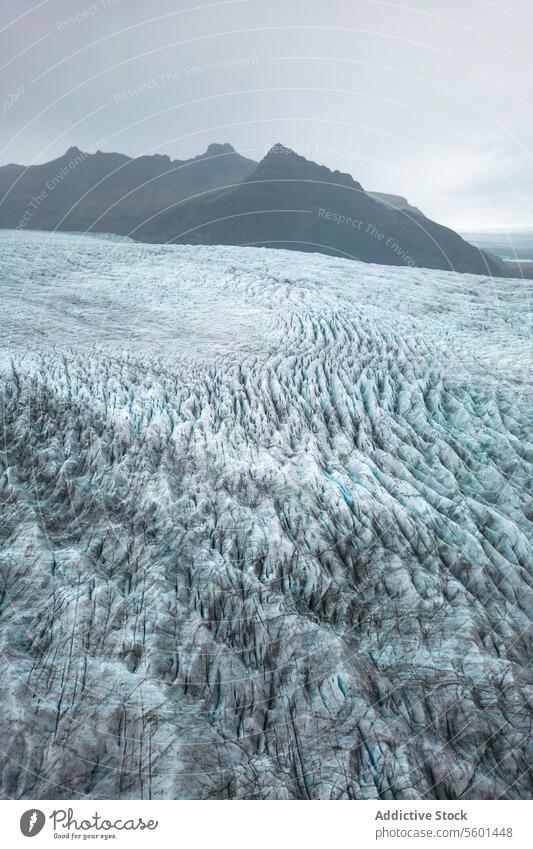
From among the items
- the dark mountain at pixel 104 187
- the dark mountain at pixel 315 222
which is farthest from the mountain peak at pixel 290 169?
the dark mountain at pixel 104 187

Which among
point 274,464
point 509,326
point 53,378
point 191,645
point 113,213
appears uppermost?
point 113,213

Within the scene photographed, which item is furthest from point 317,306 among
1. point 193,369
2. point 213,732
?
point 213,732

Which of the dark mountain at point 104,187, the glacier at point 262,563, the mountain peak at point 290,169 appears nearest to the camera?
the glacier at point 262,563

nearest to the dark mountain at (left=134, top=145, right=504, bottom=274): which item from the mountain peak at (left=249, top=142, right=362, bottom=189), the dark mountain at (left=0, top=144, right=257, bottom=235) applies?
the mountain peak at (left=249, top=142, right=362, bottom=189)

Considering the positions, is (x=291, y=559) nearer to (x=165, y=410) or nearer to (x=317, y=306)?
(x=165, y=410)

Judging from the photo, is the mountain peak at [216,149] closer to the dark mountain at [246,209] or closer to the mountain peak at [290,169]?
the dark mountain at [246,209]

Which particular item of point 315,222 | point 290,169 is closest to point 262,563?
point 315,222
